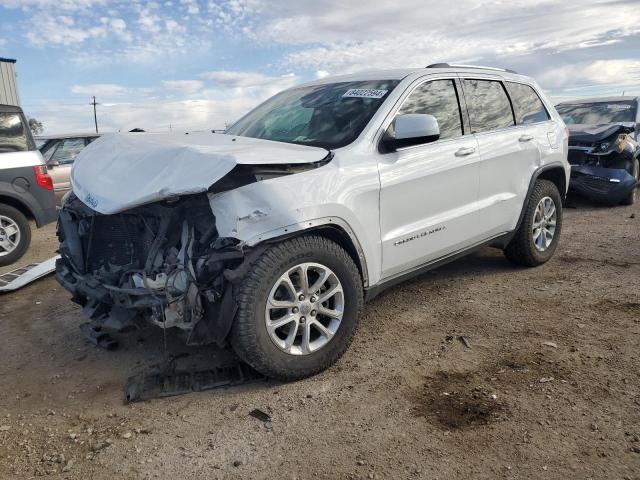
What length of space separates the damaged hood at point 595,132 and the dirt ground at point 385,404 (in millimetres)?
4483

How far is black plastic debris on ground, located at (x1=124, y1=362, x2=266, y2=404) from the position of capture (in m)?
3.15

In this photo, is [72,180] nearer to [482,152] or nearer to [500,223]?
[482,152]

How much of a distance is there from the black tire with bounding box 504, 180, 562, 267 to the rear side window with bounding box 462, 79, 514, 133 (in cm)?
74

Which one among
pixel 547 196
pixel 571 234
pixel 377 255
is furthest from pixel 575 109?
pixel 377 255

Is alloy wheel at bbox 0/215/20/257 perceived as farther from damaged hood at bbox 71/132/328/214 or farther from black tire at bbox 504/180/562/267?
black tire at bbox 504/180/562/267

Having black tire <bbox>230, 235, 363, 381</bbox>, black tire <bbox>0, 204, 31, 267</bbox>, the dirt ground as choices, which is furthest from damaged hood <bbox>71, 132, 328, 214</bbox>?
black tire <bbox>0, 204, 31, 267</bbox>

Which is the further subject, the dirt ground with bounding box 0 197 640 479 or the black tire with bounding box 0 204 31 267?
the black tire with bounding box 0 204 31 267

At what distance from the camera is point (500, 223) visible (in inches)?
182

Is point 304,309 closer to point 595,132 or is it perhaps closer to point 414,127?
point 414,127

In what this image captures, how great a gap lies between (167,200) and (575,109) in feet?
31.5

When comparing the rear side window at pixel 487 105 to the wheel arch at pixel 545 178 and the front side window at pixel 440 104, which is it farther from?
the wheel arch at pixel 545 178

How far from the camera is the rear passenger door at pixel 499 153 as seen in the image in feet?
14.3

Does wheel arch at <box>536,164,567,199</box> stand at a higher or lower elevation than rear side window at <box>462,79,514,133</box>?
lower

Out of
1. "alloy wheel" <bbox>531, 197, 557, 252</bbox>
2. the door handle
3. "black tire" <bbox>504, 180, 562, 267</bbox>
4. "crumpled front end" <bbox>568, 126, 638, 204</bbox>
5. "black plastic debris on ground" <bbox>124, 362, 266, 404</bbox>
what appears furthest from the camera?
"crumpled front end" <bbox>568, 126, 638, 204</bbox>
